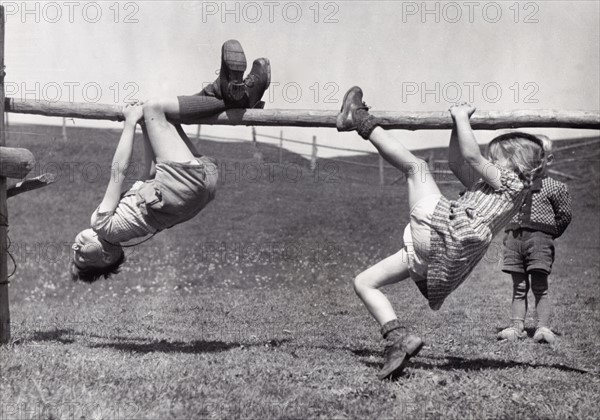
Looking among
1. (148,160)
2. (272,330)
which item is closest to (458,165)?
(148,160)

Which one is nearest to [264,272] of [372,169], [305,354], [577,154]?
[305,354]

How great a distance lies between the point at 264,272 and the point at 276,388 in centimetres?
848

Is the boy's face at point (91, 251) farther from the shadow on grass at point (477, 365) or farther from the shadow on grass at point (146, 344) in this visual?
the shadow on grass at point (477, 365)

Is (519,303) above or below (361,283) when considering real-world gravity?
below

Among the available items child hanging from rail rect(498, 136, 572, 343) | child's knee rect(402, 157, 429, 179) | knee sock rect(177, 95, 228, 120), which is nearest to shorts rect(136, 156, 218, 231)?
knee sock rect(177, 95, 228, 120)

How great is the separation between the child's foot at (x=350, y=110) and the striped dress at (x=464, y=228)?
38.1 inches

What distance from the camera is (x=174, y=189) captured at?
17.6 ft

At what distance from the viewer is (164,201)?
541 centimetres

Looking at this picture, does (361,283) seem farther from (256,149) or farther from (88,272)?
(256,149)

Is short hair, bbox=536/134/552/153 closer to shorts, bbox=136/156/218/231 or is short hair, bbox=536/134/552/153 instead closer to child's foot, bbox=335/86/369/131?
child's foot, bbox=335/86/369/131

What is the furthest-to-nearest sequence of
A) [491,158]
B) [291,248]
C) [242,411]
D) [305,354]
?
[291,248], [305,354], [491,158], [242,411]

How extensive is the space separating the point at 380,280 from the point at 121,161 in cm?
223

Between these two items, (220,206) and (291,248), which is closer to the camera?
(291,248)

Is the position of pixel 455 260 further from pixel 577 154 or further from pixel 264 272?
pixel 577 154
